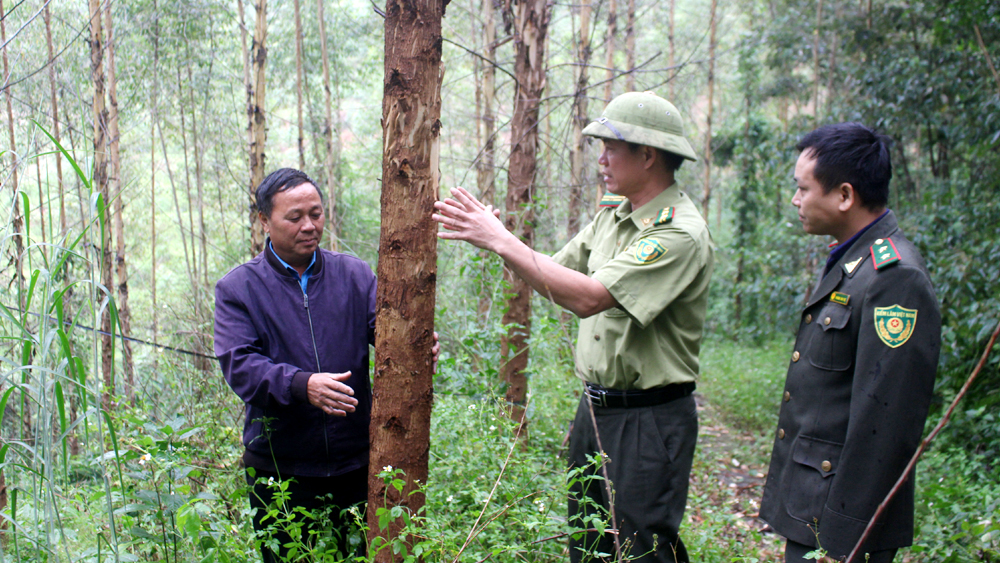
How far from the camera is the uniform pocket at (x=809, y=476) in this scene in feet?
6.00

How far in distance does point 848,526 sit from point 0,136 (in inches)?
243

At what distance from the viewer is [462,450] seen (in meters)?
2.79

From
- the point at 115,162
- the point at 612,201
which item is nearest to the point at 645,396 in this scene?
the point at 612,201

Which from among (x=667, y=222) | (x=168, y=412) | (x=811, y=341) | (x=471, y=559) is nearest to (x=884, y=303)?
(x=811, y=341)

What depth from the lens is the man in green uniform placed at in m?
2.14

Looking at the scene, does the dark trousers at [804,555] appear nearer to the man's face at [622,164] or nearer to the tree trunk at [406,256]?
the tree trunk at [406,256]

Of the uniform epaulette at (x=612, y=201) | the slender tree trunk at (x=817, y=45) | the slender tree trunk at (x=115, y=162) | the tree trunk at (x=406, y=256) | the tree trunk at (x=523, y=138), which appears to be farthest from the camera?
the slender tree trunk at (x=817, y=45)

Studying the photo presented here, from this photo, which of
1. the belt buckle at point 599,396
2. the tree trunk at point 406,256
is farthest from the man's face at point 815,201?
the tree trunk at point 406,256

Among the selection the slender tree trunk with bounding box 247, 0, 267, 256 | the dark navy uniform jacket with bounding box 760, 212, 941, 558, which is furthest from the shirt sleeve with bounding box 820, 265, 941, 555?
the slender tree trunk with bounding box 247, 0, 267, 256

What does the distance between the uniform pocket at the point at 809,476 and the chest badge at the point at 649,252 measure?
723 mm

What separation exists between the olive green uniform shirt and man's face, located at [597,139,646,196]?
0.11 meters

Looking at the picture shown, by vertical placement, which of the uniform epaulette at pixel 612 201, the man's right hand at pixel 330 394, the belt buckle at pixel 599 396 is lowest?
the belt buckle at pixel 599 396

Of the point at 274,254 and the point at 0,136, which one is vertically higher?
the point at 0,136

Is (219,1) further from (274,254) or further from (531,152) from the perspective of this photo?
(274,254)
